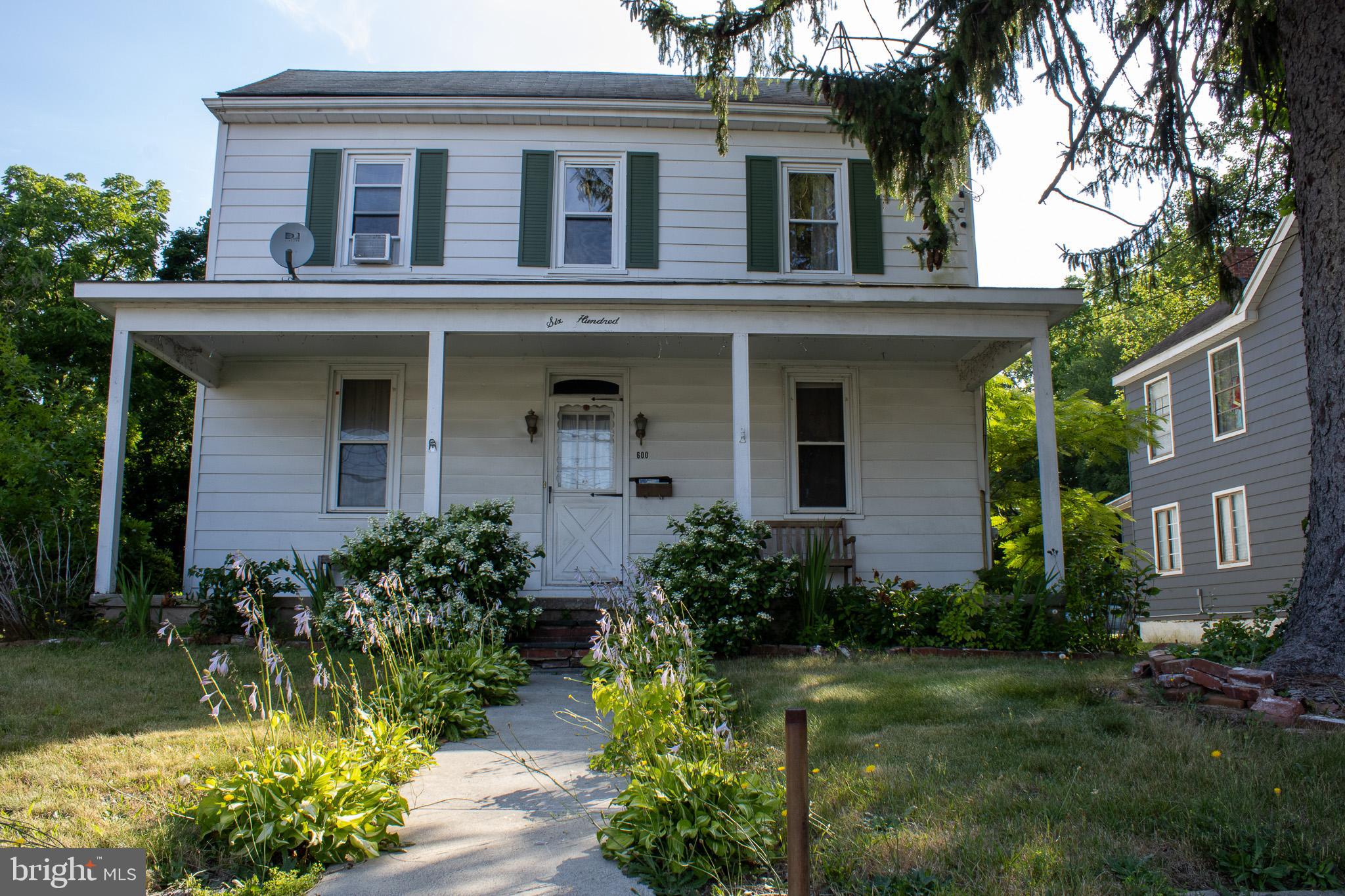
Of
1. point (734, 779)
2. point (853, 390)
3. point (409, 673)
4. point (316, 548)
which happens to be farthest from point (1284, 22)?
point (316, 548)

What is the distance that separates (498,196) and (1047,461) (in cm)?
640

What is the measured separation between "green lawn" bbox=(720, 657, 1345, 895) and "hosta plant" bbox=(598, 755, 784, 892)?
0.69 feet

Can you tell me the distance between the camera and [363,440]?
400 inches

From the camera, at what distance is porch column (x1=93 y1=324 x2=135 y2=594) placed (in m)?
8.33

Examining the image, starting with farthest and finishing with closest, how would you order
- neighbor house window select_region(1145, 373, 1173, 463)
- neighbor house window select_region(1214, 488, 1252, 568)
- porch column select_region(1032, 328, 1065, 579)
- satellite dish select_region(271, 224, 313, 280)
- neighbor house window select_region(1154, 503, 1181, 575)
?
neighbor house window select_region(1145, 373, 1173, 463)
neighbor house window select_region(1154, 503, 1181, 575)
neighbor house window select_region(1214, 488, 1252, 568)
satellite dish select_region(271, 224, 313, 280)
porch column select_region(1032, 328, 1065, 579)

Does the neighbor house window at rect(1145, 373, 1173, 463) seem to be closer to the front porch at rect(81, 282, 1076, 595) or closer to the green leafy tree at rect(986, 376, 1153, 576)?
the green leafy tree at rect(986, 376, 1153, 576)

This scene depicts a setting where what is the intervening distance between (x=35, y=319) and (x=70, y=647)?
1325 centimetres

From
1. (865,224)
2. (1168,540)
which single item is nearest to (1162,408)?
(1168,540)

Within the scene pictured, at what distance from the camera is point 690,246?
417 inches

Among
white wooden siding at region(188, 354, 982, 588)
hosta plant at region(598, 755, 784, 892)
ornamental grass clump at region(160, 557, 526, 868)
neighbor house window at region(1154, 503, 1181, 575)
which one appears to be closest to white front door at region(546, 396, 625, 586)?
white wooden siding at region(188, 354, 982, 588)

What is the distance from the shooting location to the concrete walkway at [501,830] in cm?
299

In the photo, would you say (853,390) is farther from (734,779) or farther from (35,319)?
(35,319)

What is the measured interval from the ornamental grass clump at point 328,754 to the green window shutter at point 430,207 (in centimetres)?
565

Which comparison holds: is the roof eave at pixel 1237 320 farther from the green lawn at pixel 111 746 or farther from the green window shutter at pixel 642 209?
the green lawn at pixel 111 746
